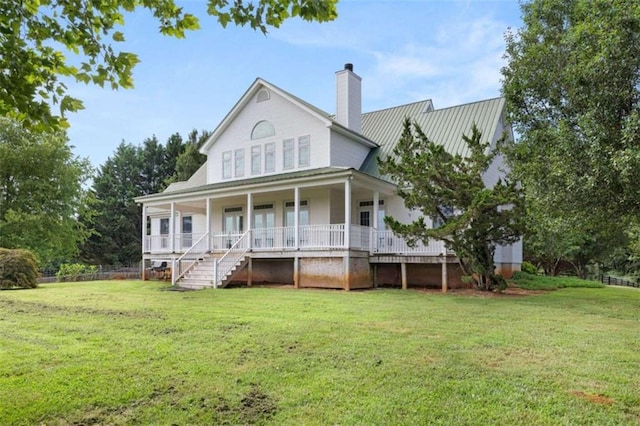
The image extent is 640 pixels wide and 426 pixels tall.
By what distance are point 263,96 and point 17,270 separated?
476 inches

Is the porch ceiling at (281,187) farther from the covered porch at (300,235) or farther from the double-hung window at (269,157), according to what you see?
the double-hung window at (269,157)

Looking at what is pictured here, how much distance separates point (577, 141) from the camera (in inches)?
432

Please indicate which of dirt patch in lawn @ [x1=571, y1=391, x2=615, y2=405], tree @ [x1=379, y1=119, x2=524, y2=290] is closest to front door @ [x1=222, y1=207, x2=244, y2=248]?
tree @ [x1=379, y1=119, x2=524, y2=290]

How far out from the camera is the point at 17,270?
16.6 m

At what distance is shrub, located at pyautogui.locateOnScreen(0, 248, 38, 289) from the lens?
16.3m

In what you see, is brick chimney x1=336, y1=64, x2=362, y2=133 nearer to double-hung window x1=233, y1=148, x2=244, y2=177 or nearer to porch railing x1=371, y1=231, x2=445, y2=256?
double-hung window x1=233, y1=148, x2=244, y2=177

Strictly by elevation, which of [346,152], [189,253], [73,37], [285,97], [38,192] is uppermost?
[285,97]

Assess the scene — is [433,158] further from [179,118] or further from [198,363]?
[179,118]

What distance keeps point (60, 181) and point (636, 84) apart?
34048 millimetres

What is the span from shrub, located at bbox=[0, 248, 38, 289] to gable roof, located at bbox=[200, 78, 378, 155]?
921cm

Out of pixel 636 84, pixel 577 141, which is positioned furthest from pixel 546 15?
pixel 577 141

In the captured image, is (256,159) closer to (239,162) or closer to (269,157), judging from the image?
(269,157)

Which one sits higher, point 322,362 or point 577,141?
point 577,141

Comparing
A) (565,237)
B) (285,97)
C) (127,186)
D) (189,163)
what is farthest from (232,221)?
(127,186)
